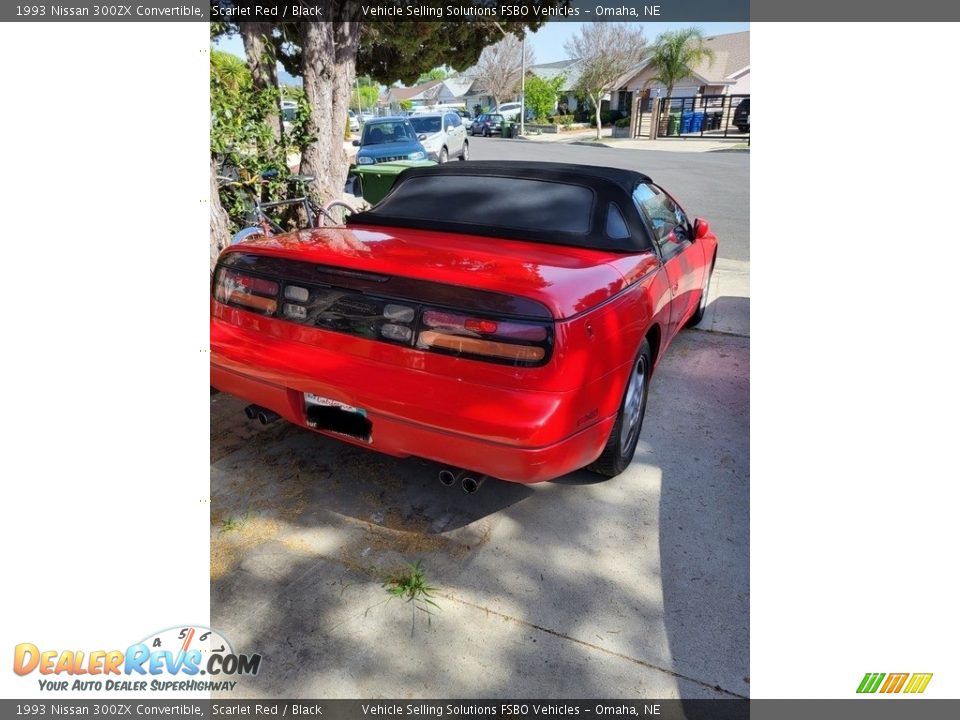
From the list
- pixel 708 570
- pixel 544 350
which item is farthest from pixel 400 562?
pixel 708 570

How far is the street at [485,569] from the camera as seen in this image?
192 centimetres

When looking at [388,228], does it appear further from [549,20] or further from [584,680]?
[549,20]

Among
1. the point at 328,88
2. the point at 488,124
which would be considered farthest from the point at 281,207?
the point at 488,124

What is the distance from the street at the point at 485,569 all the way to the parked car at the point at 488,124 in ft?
117

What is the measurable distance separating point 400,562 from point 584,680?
2.73 feet

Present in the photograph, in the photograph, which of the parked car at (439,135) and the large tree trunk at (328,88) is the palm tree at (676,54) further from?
the large tree trunk at (328,88)

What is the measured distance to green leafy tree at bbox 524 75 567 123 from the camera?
40094mm

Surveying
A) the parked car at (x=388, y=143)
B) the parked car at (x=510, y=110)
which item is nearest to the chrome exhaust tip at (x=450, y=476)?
the parked car at (x=388, y=143)

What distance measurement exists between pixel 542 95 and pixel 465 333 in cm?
4193

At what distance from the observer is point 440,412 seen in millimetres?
2184

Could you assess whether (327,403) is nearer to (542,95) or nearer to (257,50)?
(257,50)

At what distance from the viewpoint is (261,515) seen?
264 cm

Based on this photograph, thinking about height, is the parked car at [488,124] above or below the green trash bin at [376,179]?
above
